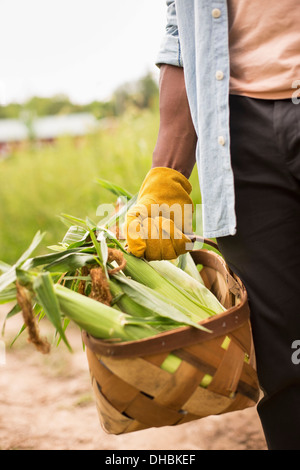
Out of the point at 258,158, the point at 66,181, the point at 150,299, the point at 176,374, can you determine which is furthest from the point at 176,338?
the point at 66,181

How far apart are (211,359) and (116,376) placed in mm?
182

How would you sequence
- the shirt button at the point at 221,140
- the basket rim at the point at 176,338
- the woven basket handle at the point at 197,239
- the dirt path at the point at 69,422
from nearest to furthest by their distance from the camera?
1. the basket rim at the point at 176,338
2. the shirt button at the point at 221,140
3. the woven basket handle at the point at 197,239
4. the dirt path at the point at 69,422

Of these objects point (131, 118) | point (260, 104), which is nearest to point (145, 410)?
point (260, 104)

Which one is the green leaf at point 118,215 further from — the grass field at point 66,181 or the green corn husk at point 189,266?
the grass field at point 66,181

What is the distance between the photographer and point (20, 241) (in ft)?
15.7

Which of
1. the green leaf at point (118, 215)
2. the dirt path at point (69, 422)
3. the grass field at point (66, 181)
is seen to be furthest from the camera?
the grass field at point (66, 181)

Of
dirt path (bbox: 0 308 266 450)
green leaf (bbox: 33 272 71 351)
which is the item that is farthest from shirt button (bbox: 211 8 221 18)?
dirt path (bbox: 0 308 266 450)

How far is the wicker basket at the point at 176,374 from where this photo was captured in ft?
3.29

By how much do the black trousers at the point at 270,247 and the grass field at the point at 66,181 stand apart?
252cm

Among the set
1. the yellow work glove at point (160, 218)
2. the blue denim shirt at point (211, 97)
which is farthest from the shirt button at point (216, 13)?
the yellow work glove at point (160, 218)

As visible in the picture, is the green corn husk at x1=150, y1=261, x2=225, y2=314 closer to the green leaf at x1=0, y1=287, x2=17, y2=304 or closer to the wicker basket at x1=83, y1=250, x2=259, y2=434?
the wicker basket at x1=83, y1=250, x2=259, y2=434

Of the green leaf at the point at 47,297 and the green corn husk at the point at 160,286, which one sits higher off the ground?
the green leaf at the point at 47,297

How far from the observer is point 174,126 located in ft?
4.19

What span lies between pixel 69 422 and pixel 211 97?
1.73m
